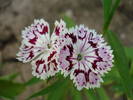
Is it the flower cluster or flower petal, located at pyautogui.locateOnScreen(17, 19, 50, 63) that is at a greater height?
flower petal, located at pyautogui.locateOnScreen(17, 19, 50, 63)

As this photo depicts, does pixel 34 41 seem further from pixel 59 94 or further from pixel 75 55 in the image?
pixel 59 94

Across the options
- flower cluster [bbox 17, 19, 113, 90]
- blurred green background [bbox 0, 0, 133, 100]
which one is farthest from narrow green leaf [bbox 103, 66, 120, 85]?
blurred green background [bbox 0, 0, 133, 100]

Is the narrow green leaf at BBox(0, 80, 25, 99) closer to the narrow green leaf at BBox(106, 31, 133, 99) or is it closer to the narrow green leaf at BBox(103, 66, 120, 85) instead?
the narrow green leaf at BBox(103, 66, 120, 85)

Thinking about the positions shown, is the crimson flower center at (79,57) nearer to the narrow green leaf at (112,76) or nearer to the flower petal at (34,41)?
the flower petal at (34,41)

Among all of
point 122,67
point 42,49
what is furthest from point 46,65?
point 122,67

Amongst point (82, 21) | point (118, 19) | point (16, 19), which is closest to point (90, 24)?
point (82, 21)

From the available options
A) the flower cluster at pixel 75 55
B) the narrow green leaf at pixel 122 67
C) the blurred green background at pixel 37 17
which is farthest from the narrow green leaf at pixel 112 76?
the blurred green background at pixel 37 17

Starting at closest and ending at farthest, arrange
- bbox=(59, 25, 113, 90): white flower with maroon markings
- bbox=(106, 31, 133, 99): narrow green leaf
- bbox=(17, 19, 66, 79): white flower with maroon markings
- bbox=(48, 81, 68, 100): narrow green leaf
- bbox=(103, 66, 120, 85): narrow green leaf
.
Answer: bbox=(59, 25, 113, 90): white flower with maroon markings → bbox=(17, 19, 66, 79): white flower with maroon markings → bbox=(106, 31, 133, 99): narrow green leaf → bbox=(48, 81, 68, 100): narrow green leaf → bbox=(103, 66, 120, 85): narrow green leaf

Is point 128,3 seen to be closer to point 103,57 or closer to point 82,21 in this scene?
point 82,21
